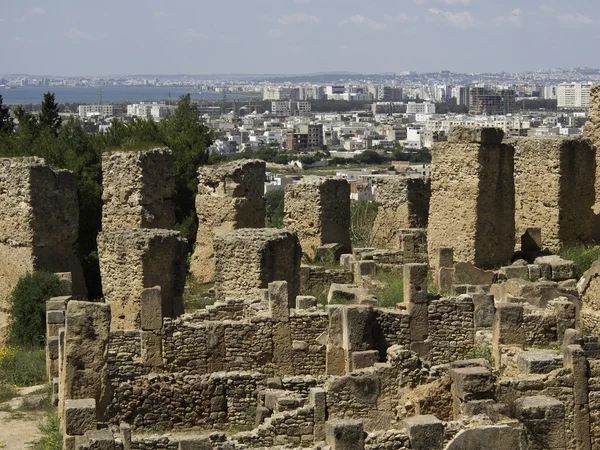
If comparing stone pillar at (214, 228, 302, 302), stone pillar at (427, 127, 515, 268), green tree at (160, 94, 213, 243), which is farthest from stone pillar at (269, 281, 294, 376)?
green tree at (160, 94, 213, 243)

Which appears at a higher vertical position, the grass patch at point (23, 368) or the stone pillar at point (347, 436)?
the stone pillar at point (347, 436)

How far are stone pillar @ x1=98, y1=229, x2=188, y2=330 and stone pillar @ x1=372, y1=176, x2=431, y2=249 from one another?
266 inches

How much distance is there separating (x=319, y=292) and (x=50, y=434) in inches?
278

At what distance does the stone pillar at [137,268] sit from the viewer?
1977cm

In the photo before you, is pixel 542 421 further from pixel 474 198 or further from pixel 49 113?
pixel 49 113

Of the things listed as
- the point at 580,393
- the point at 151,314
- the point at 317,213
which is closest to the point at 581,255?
the point at 317,213

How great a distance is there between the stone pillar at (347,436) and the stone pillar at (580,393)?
11.1 feet

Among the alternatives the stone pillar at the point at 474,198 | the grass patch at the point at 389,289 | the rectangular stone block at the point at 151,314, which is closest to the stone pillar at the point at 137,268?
the grass patch at the point at 389,289

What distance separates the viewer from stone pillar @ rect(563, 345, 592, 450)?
14.7 metres

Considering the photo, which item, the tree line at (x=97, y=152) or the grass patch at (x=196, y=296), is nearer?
the grass patch at (x=196, y=296)

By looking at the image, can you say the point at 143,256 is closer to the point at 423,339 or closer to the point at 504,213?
the point at 423,339

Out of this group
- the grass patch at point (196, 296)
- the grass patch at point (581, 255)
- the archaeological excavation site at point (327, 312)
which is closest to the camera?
the archaeological excavation site at point (327, 312)

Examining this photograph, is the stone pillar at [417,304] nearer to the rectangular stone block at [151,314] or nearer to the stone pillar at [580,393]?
the stone pillar at [580,393]

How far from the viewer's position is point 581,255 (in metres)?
23.1
